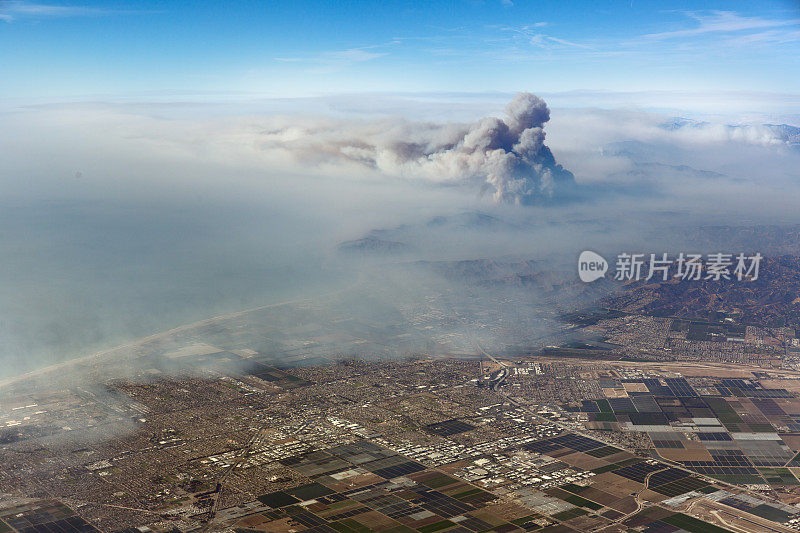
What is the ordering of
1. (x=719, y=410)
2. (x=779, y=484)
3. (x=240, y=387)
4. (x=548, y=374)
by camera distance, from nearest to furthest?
(x=779, y=484) → (x=719, y=410) → (x=240, y=387) → (x=548, y=374)

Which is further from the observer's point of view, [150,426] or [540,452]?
[150,426]

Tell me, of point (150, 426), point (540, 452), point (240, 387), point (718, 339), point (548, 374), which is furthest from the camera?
point (718, 339)

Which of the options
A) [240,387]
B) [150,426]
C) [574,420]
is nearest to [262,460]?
[150,426]

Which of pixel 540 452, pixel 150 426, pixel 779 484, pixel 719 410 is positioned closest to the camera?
pixel 779 484

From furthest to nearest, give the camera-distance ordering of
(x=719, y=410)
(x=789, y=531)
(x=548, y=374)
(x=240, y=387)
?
(x=548, y=374), (x=240, y=387), (x=719, y=410), (x=789, y=531)

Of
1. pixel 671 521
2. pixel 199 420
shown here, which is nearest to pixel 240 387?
pixel 199 420

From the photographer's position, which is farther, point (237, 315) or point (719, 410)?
point (237, 315)

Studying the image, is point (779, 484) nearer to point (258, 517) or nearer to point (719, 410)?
point (719, 410)

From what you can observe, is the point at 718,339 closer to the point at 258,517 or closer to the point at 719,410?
the point at 719,410

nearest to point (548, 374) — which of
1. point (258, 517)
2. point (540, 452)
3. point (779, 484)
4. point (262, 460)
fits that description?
point (540, 452)
